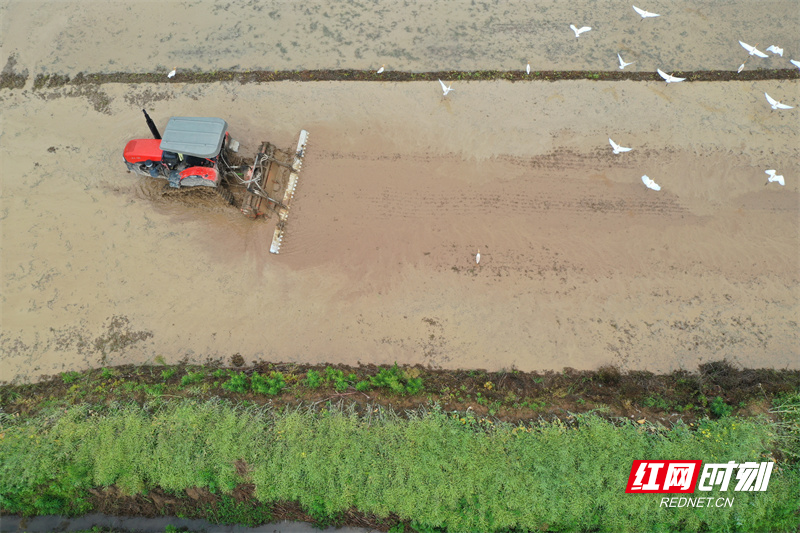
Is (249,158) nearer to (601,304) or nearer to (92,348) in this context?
(92,348)

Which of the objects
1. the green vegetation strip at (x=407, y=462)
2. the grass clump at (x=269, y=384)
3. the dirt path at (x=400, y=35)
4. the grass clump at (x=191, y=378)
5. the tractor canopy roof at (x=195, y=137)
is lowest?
the green vegetation strip at (x=407, y=462)

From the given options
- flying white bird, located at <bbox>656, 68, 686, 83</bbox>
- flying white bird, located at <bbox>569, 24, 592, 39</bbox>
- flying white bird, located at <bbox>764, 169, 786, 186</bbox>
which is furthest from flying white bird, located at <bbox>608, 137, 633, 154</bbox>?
flying white bird, located at <bbox>569, 24, 592, 39</bbox>

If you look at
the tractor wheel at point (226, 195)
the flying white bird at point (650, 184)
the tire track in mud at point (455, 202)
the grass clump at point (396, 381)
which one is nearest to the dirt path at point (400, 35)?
the tire track in mud at point (455, 202)

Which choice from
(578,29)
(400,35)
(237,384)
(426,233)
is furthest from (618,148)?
(237,384)

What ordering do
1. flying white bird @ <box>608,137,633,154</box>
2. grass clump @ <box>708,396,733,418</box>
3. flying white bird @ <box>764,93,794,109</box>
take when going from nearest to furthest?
grass clump @ <box>708,396,733,418</box>
flying white bird @ <box>608,137,633,154</box>
flying white bird @ <box>764,93,794,109</box>

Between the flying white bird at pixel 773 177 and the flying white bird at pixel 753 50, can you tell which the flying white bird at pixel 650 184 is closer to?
the flying white bird at pixel 773 177

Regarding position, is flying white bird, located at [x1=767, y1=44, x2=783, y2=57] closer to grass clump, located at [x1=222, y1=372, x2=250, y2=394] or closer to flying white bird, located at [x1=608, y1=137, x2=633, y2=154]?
flying white bird, located at [x1=608, y1=137, x2=633, y2=154]

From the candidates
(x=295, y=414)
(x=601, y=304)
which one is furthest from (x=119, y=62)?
(x=601, y=304)
